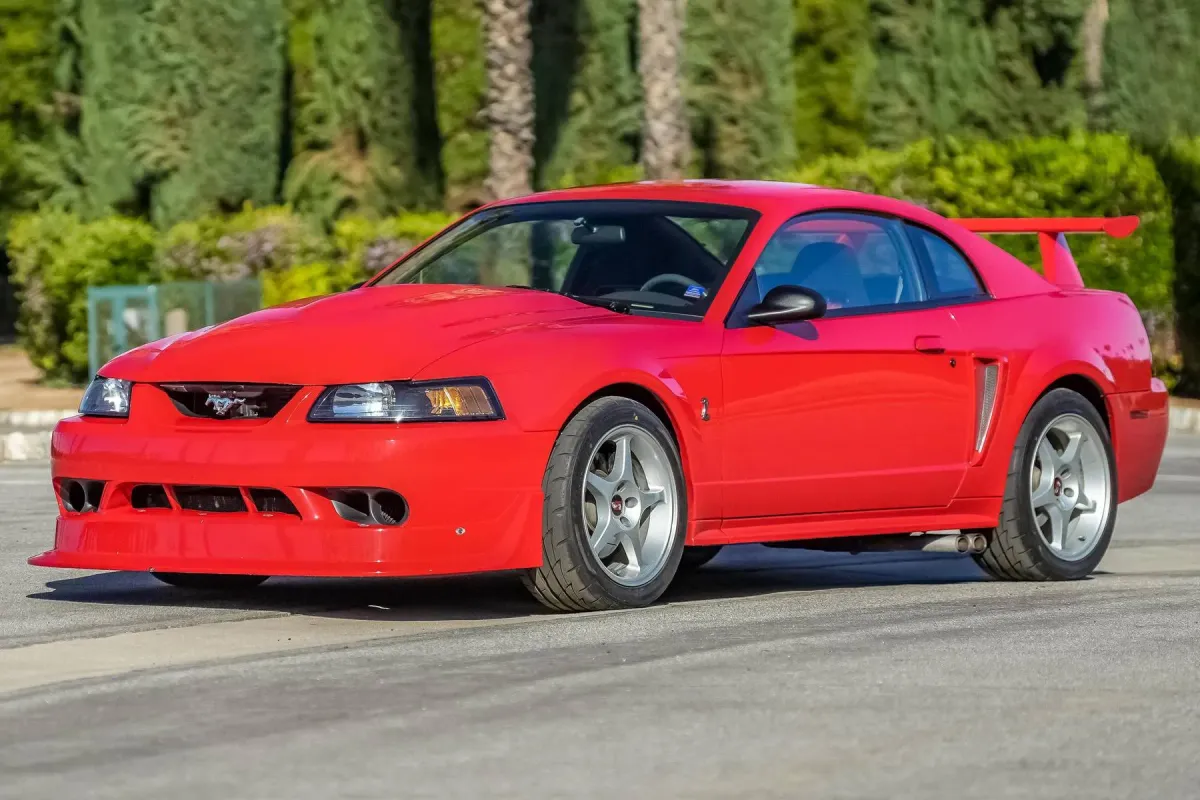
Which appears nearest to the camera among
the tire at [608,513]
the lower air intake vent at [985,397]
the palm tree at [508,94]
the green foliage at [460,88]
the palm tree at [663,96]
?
the tire at [608,513]

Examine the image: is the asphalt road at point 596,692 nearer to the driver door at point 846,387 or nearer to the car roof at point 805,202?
the driver door at point 846,387

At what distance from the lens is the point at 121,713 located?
20.9 feet

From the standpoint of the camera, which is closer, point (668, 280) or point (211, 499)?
point (211, 499)

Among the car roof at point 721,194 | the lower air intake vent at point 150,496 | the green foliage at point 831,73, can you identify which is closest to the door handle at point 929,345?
the car roof at point 721,194

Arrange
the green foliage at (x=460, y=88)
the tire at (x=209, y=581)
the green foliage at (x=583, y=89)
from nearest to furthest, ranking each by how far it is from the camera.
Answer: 1. the tire at (x=209, y=581)
2. the green foliage at (x=460, y=88)
3. the green foliage at (x=583, y=89)

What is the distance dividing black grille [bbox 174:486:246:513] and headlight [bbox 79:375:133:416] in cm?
37

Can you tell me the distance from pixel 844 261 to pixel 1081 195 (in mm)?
17239

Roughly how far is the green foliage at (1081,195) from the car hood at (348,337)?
58.8 feet

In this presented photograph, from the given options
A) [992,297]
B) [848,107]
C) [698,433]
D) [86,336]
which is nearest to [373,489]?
[698,433]

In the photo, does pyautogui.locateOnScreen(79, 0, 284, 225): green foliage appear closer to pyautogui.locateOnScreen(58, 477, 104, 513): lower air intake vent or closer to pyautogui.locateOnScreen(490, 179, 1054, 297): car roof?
pyautogui.locateOnScreen(490, 179, 1054, 297): car roof

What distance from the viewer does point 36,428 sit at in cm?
2453

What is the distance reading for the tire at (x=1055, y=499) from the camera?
9930mm

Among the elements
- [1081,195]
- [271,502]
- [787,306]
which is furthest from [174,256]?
[271,502]

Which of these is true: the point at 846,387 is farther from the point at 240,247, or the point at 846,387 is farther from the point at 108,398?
the point at 240,247
